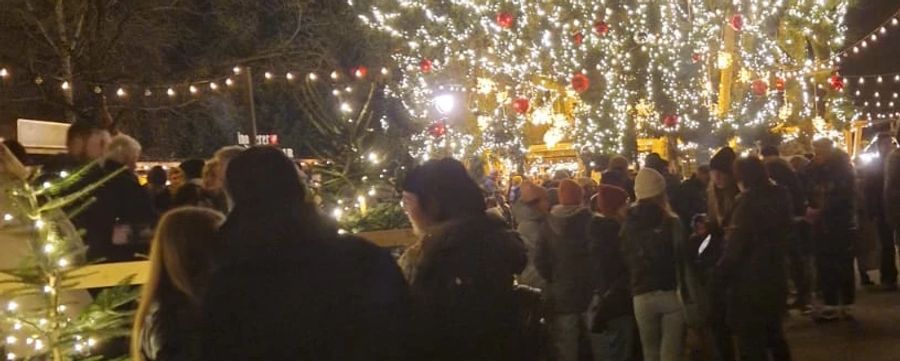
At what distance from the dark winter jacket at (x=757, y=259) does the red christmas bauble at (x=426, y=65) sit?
36.5ft

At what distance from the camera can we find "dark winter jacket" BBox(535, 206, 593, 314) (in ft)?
24.0

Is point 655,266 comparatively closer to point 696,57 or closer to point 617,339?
point 617,339

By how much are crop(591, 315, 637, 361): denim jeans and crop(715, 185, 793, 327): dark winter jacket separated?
723 mm

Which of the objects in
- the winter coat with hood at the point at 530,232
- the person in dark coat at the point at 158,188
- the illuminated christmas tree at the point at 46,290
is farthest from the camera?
the person in dark coat at the point at 158,188

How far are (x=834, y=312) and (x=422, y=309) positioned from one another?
26.2ft

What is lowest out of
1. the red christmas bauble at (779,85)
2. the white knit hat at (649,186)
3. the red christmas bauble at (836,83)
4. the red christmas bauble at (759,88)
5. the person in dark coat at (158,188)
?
the white knit hat at (649,186)

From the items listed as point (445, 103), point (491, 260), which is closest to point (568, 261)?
point (491, 260)

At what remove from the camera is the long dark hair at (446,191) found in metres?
3.94

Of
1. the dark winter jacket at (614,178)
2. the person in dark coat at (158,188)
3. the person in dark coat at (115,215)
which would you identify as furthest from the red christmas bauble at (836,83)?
the person in dark coat at (115,215)

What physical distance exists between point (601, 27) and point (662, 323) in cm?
1041

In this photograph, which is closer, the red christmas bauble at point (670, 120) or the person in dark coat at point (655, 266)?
the person in dark coat at point (655, 266)

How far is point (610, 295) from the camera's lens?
723 cm

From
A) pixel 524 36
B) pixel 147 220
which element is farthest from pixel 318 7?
pixel 147 220

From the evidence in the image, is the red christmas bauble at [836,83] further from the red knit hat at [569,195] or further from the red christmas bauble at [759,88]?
the red knit hat at [569,195]
